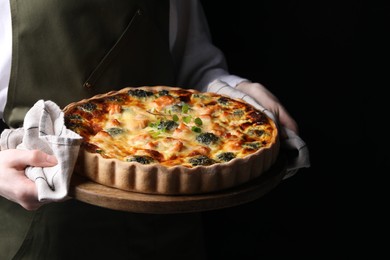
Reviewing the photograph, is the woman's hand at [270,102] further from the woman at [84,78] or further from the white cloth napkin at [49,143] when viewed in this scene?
the white cloth napkin at [49,143]

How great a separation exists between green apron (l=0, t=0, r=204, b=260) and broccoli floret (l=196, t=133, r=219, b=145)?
0.41 m

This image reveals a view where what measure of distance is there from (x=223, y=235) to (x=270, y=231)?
0.74ft

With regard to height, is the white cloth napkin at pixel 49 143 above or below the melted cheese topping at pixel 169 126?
above

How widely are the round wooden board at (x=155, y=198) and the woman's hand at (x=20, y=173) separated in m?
0.10

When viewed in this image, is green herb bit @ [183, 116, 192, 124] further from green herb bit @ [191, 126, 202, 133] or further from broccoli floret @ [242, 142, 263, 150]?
broccoli floret @ [242, 142, 263, 150]

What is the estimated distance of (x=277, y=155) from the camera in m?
2.20

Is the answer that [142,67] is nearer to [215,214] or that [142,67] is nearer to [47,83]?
[47,83]

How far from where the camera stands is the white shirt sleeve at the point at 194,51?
8.80 ft

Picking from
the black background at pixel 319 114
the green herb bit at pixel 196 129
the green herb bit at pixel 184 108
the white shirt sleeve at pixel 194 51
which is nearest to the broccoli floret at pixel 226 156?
the green herb bit at pixel 196 129

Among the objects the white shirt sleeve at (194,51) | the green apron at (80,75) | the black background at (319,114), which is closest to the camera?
the green apron at (80,75)

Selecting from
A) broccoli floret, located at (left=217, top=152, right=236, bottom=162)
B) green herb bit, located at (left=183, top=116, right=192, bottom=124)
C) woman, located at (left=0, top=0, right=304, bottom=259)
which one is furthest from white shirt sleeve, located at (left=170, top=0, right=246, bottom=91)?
broccoli floret, located at (left=217, top=152, right=236, bottom=162)

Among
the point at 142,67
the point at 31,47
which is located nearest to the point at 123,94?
the point at 142,67

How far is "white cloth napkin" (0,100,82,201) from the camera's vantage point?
6.16 ft

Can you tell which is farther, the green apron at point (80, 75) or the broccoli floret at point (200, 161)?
the green apron at point (80, 75)
